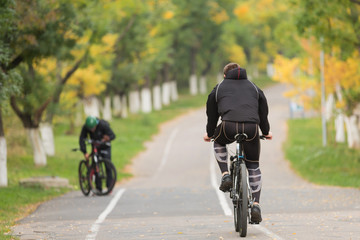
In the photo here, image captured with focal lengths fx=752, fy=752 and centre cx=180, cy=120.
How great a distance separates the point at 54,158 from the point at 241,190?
20.5 meters

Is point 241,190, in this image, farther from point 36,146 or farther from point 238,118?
point 36,146

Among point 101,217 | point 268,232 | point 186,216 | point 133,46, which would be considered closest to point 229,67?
point 268,232

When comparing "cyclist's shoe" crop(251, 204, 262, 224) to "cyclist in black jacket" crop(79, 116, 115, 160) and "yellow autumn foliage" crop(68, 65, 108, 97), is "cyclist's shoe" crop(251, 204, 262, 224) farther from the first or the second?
"yellow autumn foliage" crop(68, 65, 108, 97)

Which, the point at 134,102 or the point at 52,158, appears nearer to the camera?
the point at 52,158

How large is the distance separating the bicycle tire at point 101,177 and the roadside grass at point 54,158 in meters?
1.22

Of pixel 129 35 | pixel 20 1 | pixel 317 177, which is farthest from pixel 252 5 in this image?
pixel 20 1

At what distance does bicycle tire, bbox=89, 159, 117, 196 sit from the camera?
54.7 feet

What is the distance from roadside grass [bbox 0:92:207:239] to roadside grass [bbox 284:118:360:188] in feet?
22.3

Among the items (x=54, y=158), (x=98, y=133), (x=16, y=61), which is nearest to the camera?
(x=98, y=133)

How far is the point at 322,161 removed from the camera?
94.0ft

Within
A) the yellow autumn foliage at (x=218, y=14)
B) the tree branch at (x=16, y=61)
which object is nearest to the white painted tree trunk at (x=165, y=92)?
the yellow autumn foliage at (x=218, y=14)

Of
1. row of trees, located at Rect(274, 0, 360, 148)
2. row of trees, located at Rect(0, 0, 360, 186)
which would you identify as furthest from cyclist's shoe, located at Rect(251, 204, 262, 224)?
row of trees, located at Rect(274, 0, 360, 148)

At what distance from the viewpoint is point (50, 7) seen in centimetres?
1947

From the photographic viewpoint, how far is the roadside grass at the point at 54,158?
1534 centimetres
